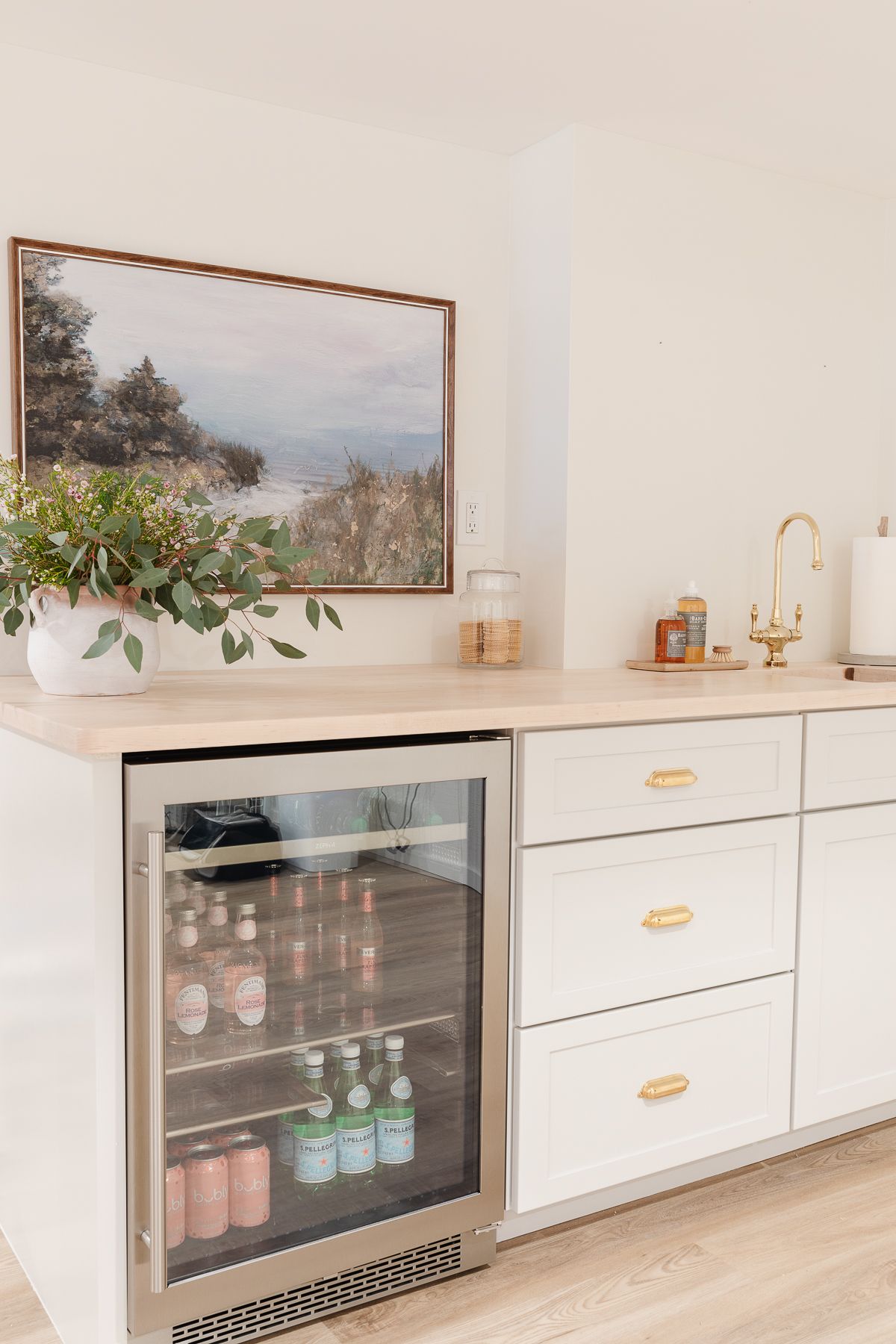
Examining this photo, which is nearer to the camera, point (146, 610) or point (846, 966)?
point (146, 610)

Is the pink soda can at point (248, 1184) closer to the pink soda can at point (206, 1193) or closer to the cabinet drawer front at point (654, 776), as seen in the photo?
the pink soda can at point (206, 1193)

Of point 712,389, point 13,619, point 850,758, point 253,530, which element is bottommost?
point 850,758

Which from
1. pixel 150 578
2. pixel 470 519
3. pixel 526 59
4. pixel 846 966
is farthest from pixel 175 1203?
pixel 526 59

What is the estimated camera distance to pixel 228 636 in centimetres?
169

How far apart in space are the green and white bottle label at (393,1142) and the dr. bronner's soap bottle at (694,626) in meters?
1.22

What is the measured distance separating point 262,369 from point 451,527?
54 centimetres

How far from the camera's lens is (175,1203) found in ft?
4.95

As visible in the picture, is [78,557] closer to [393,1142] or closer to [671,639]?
[393,1142]

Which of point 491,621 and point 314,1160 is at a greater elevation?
point 491,621

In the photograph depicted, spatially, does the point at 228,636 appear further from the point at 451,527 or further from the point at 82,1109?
the point at 451,527

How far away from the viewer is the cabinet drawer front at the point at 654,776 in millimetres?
1744

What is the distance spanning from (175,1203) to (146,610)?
32.0 inches

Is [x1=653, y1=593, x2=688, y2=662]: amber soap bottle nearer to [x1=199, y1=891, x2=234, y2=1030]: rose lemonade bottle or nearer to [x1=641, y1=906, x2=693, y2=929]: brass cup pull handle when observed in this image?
[x1=641, y1=906, x2=693, y2=929]: brass cup pull handle

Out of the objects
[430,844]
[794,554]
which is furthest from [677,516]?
[430,844]
